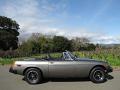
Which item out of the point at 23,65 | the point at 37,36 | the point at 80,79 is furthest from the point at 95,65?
the point at 37,36

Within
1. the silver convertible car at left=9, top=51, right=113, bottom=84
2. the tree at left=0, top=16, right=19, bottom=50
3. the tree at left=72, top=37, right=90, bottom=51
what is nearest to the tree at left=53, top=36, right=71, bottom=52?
the tree at left=72, top=37, right=90, bottom=51

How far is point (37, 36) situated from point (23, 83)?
57843 millimetres

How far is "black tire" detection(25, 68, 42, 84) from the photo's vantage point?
9.77 m

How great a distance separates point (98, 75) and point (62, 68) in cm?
151

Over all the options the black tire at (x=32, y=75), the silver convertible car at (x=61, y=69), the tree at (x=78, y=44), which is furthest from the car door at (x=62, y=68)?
the tree at (x=78, y=44)

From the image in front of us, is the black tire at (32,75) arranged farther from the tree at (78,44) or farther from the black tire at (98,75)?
the tree at (78,44)

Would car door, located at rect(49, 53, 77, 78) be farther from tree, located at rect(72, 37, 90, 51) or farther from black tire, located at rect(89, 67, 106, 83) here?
tree, located at rect(72, 37, 90, 51)

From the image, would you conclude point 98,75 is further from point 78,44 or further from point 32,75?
point 78,44

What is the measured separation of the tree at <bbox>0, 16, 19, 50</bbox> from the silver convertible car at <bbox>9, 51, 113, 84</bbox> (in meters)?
50.8

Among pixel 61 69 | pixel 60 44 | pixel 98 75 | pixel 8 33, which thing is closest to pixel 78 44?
pixel 60 44

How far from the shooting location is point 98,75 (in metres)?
9.80

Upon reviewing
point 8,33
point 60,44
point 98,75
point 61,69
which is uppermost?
point 8,33

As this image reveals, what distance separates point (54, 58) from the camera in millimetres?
10109

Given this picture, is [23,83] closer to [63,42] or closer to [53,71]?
[53,71]
